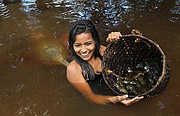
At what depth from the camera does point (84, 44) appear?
1.78 m

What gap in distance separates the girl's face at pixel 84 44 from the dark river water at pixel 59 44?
1.91 ft

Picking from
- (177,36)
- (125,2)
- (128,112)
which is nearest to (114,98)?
(128,112)

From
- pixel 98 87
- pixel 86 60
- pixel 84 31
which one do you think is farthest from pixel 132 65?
pixel 84 31

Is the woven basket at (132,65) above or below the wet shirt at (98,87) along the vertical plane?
above

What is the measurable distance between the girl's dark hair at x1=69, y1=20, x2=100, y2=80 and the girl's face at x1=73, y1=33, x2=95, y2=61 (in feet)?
0.14

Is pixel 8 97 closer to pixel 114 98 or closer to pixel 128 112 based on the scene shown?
pixel 114 98

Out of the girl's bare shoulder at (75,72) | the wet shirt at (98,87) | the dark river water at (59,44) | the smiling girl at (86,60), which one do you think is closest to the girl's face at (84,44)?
the smiling girl at (86,60)

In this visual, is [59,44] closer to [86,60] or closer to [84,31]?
[86,60]

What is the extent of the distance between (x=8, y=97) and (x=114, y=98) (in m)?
1.40

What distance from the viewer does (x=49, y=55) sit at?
2.75 metres

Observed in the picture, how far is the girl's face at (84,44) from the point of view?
5.68 feet

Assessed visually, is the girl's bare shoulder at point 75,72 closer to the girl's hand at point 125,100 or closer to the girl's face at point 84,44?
the girl's face at point 84,44

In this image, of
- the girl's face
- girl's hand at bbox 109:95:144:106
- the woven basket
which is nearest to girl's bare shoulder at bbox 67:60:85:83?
the girl's face

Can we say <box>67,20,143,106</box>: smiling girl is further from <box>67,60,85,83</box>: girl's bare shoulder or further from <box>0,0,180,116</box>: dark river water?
<box>0,0,180,116</box>: dark river water
